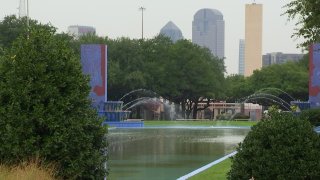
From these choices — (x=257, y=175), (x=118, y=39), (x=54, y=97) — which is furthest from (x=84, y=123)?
(x=118, y=39)

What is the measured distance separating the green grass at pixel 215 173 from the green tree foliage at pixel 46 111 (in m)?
5.22

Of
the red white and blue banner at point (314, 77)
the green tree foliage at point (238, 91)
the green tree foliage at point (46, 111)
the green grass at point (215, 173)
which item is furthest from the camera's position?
the green tree foliage at point (238, 91)

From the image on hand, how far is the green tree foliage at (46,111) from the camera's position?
646cm

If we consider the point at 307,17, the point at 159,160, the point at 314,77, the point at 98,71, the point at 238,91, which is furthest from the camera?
the point at 238,91

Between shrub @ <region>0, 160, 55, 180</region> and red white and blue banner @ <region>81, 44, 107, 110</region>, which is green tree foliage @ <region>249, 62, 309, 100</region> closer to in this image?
red white and blue banner @ <region>81, 44, 107, 110</region>

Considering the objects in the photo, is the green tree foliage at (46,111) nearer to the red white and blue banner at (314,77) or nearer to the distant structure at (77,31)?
the red white and blue banner at (314,77)

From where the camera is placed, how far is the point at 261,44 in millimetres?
172000

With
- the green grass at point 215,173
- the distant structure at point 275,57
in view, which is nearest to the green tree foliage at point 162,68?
the green grass at point 215,173

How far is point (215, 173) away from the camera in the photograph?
13141mm

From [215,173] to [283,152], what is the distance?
19.6 ft

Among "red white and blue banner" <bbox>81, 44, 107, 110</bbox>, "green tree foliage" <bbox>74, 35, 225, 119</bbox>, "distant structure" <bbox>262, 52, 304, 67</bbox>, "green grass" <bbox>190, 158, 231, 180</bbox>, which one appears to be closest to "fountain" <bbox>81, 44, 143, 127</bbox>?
"red white and blue banner" <bbox>81, 44, 107, 110</bbox>

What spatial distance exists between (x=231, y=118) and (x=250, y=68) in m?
103

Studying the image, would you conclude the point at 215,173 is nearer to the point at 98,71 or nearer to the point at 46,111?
the point at 46,111

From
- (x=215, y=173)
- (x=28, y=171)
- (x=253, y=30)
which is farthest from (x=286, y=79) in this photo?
(x=253, y=30)
